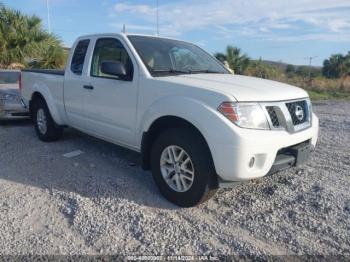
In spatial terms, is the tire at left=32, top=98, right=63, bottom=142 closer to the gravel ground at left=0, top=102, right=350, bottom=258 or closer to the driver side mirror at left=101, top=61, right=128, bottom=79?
the gravel ground at left=0, top=102, right=350, bottom=258

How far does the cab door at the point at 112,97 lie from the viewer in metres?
4.50

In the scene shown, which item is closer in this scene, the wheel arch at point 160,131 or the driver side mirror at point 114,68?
the wheel arch at point 160,131

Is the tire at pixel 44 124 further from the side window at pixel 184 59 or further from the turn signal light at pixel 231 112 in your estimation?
the turn signal light at pixel 231 112

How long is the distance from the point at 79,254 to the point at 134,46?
263cm

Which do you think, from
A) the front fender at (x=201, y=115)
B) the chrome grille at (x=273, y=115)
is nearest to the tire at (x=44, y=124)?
the front fender at (x=201, y=115)

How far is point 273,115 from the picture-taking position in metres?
3.70

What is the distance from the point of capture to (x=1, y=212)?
3.80m

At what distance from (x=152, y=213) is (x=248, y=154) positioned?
1.16 m

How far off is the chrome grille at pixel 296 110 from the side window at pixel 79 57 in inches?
121

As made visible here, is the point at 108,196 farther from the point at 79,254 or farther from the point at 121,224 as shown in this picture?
the point at 79,254

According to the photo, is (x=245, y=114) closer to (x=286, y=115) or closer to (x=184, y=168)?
(x=286, y=115)

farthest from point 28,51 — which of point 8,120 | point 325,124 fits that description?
point 325,124

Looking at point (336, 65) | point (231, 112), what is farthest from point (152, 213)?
point (336, 65)

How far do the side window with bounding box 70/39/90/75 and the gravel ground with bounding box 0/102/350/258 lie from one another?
53.8 inches
